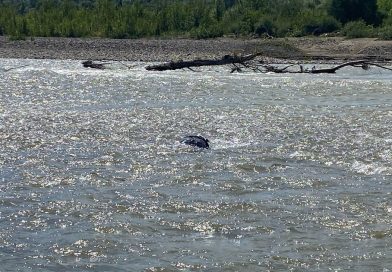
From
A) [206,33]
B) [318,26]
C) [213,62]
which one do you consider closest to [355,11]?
[318,26]

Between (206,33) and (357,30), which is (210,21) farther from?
(357,30)

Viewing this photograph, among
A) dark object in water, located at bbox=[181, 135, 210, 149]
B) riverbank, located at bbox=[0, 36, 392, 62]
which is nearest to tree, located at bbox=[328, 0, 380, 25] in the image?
riverbank, located at bbox=[0, 36, 392, 62]

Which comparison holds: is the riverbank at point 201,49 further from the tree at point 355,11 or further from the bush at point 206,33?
the tree at point 355,11

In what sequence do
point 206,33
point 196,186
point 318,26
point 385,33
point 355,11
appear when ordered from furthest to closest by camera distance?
1. point 355,11
2. point 206,33
3. point 318,26
4. point 385,33
5. point 196,186

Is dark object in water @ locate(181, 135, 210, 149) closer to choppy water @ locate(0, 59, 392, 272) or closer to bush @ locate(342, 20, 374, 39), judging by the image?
choppy water @ locate(0, 59, 392, 272)

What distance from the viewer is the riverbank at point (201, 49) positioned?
154ft

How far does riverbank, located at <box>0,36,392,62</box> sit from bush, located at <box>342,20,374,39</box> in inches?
42.3

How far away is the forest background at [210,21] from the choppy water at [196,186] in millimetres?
34698

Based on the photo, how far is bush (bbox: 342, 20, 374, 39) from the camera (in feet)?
182

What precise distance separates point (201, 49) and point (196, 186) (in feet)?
124

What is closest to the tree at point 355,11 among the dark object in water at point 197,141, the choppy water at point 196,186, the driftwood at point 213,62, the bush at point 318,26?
the bush at point 318,26

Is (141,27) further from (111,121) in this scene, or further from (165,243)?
Answer: (165,243)

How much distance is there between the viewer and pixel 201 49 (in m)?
51.2

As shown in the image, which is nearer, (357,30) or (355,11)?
(357,30)
